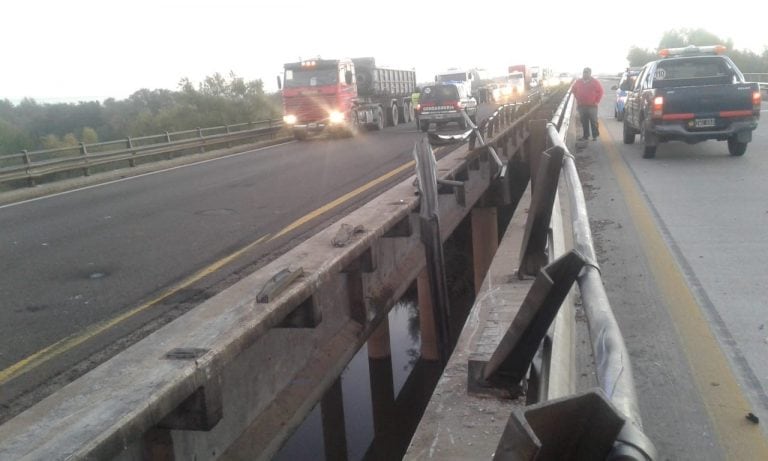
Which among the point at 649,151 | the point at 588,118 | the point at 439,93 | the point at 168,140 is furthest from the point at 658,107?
the point at 168,140

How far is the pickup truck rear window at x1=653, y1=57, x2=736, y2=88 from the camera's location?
1388 centimetres

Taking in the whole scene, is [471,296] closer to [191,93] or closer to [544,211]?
[544,211]

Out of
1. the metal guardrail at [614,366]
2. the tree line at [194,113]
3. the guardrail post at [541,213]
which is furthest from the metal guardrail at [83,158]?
the tree line at [194,113]

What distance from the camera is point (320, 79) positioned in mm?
25391

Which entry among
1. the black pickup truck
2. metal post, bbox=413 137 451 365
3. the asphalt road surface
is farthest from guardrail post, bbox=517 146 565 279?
the black pickup truck

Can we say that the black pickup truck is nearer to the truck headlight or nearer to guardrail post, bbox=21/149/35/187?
the truck headlight

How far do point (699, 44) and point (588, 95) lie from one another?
91822 millimetres

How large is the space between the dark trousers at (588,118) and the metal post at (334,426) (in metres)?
10.4

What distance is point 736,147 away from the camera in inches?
505

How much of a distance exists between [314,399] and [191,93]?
5302 centimetres

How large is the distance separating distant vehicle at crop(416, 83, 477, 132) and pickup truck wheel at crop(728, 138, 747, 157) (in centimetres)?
1325

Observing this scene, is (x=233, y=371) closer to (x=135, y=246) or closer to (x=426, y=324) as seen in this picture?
(x=135, y=246)

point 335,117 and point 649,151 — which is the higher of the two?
point 335,117

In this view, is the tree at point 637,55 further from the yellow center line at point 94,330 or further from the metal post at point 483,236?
the yellow center line at point 94,330
